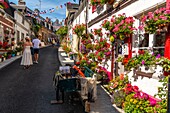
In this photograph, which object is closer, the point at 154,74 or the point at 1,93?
the point at 154,74

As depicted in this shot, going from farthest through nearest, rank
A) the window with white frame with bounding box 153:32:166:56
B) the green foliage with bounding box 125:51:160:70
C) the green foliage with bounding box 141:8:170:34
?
the window with white frame with bounding box 153:32:166:56 < the green foliage with bounding box 125:51:160:70 < the green foliage with bounding box 141:8:170:34

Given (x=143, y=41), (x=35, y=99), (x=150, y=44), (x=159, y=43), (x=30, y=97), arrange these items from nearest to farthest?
(x=159, y=43), (x=150, y=44), (x=143, y=41), (x=35, y=99), (x=30, y=97)

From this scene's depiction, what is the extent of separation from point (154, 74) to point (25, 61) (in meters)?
8.26

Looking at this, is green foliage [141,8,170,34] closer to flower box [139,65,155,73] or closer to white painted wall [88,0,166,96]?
white painted wall [88,0,166,96]

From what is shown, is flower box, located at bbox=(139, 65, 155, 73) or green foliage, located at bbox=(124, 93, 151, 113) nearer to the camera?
green foliage, located at bbox=(124, 93, 151, 113)

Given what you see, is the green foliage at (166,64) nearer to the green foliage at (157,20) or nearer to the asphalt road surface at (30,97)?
the green foliage at (157,20)

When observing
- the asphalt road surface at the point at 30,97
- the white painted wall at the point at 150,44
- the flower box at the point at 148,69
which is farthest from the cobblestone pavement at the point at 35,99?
the flower box at the point at 148,69

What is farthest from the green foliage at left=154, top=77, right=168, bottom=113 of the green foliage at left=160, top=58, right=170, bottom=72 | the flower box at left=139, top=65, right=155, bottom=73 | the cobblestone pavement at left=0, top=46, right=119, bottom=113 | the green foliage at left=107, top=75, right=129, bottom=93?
the green foliage at left=107, top=75, right=129, bottom=93

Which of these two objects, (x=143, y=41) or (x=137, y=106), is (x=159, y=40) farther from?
(x=137, y=106)

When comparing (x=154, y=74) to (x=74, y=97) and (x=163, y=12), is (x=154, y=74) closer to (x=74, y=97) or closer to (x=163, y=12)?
(x=163, y=12)

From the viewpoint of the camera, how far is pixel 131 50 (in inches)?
238

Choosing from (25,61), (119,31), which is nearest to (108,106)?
(119,31)

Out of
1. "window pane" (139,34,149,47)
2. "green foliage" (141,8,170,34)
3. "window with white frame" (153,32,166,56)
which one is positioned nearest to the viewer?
"green foliage" (141,8,170,34)

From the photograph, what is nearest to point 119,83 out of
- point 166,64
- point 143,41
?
point 143,41
